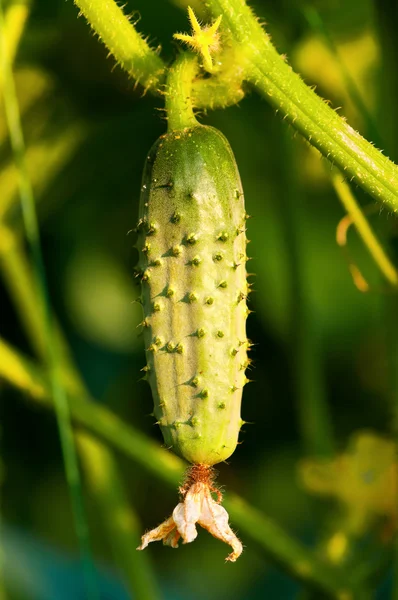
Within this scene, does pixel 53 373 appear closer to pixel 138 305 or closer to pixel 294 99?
pixel 294 99

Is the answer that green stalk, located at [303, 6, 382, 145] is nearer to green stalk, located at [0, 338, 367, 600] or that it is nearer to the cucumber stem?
the cucumber stem

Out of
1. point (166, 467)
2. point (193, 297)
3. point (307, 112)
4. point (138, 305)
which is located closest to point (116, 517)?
point (166, 467)

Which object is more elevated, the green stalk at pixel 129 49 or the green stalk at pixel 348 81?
the green stalk at pixel 348 81

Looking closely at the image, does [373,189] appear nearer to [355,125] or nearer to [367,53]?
[355,125]

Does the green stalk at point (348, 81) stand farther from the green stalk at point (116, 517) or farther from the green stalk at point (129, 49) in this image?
the green stalk at point (116, 517)

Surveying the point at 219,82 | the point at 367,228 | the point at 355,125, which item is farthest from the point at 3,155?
the point at 219,82

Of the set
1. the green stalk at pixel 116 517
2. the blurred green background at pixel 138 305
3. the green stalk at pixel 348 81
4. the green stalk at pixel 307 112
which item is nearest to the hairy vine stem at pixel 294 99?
the green stalk at pixel 307 112
